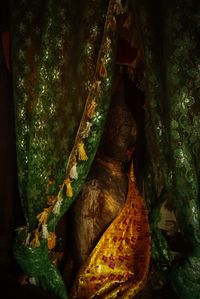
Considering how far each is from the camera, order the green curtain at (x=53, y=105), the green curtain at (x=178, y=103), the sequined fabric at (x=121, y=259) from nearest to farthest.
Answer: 1. the green curtain at (x=178, y=103)
2. the green curtain at (x=53, y=105)
3. the sequined fabric at (x=121, y=259)

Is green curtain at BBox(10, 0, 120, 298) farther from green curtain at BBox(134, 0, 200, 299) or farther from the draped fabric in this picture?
green curtain at BBox(134, 0, 200, 299)

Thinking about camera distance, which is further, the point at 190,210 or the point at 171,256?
the point at 171,256

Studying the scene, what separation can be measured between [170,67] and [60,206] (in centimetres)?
86

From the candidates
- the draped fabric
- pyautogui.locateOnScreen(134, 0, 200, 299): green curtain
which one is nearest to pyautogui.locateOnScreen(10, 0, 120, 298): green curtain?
the draped fabric

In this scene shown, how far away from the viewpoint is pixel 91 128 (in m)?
1.70

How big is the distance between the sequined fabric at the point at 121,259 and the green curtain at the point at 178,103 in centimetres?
48

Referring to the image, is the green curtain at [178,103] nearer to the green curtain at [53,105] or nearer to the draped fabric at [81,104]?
the draped fabric at [81,104]

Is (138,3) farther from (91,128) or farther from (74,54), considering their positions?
(91,128)

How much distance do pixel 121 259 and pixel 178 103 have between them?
115 cm

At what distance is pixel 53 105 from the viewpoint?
5.74 ft

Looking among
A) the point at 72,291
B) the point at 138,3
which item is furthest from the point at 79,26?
the point at 72,291

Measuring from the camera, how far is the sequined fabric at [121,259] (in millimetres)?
2018

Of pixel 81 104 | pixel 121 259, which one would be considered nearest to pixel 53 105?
pixel 81 104

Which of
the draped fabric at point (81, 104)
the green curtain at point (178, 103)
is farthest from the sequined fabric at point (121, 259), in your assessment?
the green curtain at point (178, 103)
